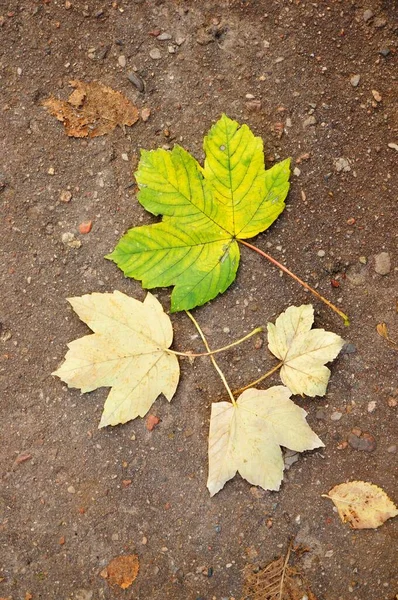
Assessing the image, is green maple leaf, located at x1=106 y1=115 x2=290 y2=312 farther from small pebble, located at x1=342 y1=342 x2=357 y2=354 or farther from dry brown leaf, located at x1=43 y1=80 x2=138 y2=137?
small pebble, located at x1=342 y1=342 x2=357 y2=354

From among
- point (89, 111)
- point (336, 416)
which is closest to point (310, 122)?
point (89, 111)

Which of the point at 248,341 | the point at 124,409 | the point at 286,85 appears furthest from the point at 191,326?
the point at 286,85

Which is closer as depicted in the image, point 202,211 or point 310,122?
point 202,211

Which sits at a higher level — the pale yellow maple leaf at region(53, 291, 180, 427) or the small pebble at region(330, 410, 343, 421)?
the pale yellow maple leaf at region(53, 291, 180, 427)

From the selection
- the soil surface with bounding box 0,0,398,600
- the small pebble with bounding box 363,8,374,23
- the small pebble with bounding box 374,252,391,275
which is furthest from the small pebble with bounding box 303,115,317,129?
the small pebble with bounding box 374,252,391,275

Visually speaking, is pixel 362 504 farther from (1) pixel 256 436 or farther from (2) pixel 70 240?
(2) pixel 70 240

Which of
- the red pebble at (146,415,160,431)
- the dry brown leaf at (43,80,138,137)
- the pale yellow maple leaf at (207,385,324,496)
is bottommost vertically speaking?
the pale yellow maple leaf at (207,385,324,496)

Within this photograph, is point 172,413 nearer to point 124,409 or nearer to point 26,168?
point 124,409

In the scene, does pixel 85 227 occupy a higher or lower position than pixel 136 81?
lower
